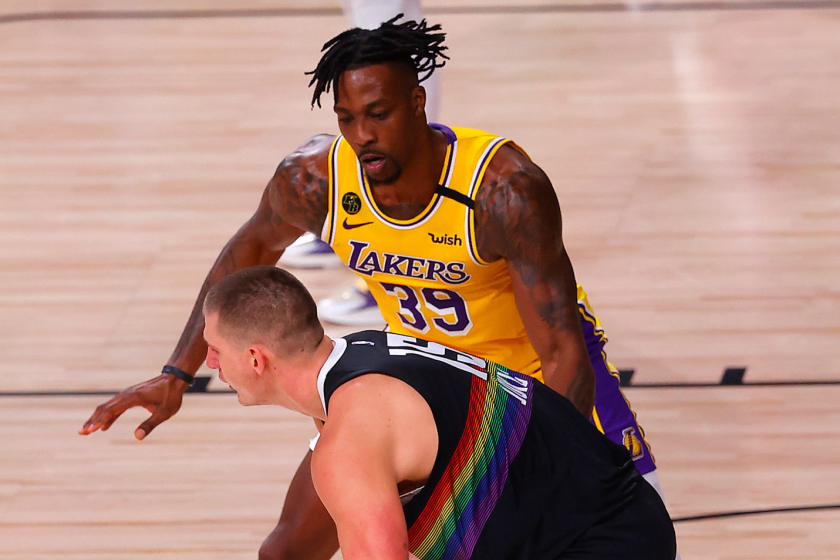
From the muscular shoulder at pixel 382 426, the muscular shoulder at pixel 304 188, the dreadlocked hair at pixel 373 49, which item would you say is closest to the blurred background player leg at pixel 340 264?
the muscular shoulder at pixel 304 188

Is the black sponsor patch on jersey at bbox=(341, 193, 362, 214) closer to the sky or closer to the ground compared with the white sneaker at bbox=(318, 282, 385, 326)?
closer to the sky

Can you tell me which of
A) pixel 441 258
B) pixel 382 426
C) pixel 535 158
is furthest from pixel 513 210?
pixel 535 158

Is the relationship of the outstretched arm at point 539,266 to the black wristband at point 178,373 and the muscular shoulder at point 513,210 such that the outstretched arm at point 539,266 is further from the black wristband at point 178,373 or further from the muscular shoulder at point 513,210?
the black wristband at point 178,373

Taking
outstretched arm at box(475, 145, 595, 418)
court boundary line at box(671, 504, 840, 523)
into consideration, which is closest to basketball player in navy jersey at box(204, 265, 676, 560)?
outstretched arm at box(475, 145, 595, 418)

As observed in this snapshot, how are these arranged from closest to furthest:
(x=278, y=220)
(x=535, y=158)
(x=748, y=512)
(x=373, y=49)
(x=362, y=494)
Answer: (x=362, y=494)
(x=373, y=49)
(x=278, y=220)
(x=748, y=512)
(x=535, y=158)

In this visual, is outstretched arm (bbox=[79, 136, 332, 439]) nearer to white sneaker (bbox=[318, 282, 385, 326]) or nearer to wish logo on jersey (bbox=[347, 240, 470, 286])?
wish logo on jersey (bbox=[347, 240, 470, 286])

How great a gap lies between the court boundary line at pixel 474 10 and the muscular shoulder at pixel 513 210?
5630mm

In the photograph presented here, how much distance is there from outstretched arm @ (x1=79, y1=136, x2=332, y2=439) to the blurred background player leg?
126 centimetres

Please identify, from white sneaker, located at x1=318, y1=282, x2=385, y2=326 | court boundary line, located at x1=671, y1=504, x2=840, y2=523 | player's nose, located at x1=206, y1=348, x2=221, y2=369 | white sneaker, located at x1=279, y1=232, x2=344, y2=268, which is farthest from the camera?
white sneaker, located at x1=279, y1=232, x2=344, y2=268

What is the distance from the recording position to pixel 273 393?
7.59ft

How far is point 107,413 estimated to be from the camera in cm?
298

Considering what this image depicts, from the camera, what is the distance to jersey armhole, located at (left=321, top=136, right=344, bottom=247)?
312cm

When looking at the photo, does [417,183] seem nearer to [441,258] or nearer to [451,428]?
[441,258]

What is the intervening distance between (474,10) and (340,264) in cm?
361
